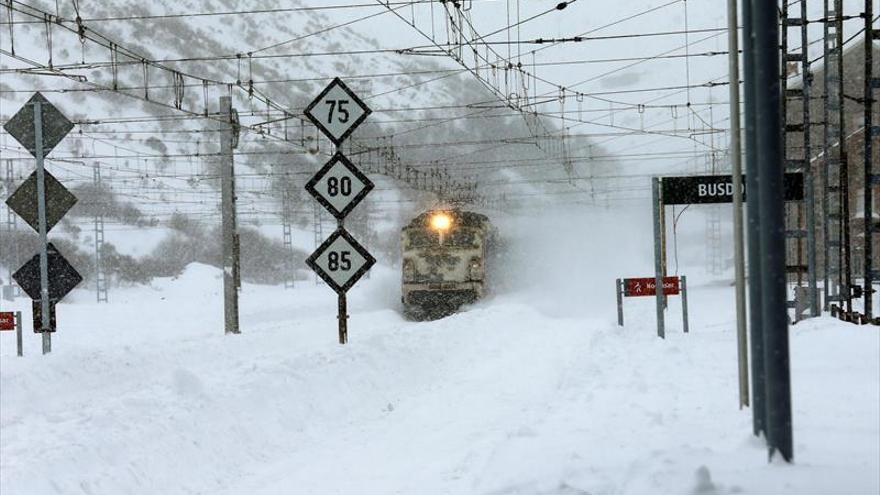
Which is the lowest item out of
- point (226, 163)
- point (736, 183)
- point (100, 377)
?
point (100, 377)

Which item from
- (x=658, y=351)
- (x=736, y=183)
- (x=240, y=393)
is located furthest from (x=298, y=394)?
(x=736, y=183)

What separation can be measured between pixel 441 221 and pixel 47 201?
51.1 ft

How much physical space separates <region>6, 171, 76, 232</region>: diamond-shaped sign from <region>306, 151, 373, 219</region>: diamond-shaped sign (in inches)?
116

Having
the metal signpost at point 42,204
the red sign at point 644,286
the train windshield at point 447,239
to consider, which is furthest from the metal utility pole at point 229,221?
the red sign at point 644,286

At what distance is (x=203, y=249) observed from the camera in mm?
64625

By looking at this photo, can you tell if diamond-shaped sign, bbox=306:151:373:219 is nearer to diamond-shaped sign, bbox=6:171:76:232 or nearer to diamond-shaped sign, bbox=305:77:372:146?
diamond-shaped sign, bbox=305:77:372:146

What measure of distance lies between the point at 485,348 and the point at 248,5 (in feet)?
456

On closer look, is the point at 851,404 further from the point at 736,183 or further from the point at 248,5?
the point at 248,5

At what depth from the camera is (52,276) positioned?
31.6ft

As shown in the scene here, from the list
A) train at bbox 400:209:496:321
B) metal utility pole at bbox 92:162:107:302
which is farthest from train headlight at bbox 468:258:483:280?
metal utility pole at bbox 92:162:107:302

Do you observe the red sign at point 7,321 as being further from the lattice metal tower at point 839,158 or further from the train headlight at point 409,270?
the lattice metal tower at point 839,158

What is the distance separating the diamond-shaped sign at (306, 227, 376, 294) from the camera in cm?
1045

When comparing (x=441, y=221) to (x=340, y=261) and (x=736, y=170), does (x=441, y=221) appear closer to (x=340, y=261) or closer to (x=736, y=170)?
(x=340, y=261)

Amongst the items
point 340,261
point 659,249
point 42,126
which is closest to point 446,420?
point 340,261
